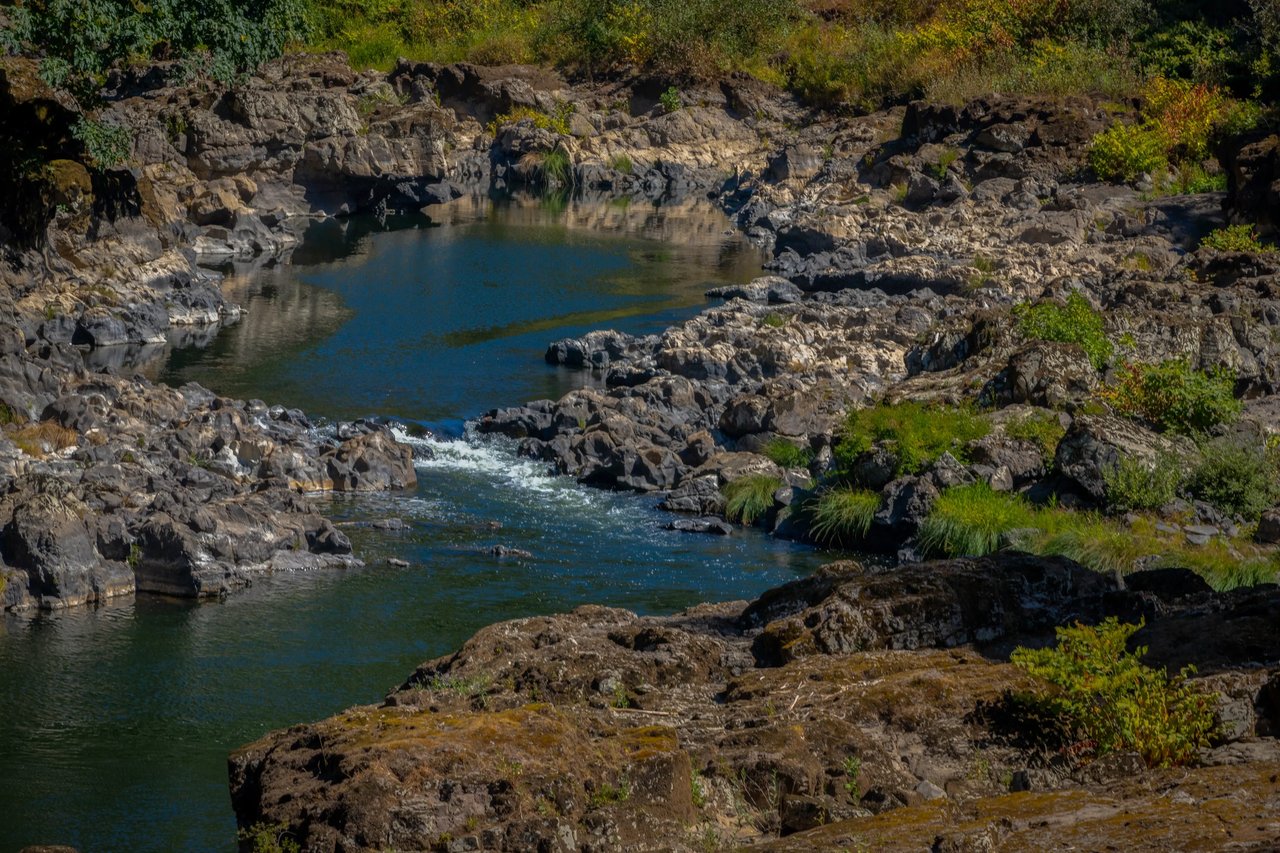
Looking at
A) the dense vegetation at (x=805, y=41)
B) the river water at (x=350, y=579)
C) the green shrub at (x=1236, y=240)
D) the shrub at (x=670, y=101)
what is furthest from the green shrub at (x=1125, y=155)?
the shrub at (x=670, y=101)

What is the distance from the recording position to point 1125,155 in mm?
45625

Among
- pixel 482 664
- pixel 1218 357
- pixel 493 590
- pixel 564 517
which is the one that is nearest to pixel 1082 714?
pixel 482 664

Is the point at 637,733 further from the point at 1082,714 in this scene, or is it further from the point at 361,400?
the point at 361,400

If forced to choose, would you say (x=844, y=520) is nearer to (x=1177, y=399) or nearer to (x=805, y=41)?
(x=1177, y=399)

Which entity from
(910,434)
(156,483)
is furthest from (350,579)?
(910,434)

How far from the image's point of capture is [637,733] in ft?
34.4

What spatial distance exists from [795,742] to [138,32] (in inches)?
1173

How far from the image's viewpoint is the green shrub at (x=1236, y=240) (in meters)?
35.2

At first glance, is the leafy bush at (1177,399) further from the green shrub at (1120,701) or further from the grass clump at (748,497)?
the green shrub at (1120,701)

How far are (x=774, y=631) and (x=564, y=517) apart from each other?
1170cm

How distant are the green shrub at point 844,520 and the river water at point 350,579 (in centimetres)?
49

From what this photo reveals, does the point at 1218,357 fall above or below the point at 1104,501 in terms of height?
above

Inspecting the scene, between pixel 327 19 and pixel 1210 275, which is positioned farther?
pixel 327 19

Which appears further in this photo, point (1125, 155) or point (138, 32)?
point (1125, 155)
